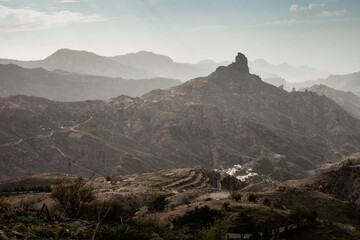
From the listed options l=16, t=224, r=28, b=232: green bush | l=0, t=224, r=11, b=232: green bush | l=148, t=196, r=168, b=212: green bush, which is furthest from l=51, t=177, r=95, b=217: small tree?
l=148, t=196, r=168, b=212: green bush

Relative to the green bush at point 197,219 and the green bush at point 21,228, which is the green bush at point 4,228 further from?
the green bush at point 197,219

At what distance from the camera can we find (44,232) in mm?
28344

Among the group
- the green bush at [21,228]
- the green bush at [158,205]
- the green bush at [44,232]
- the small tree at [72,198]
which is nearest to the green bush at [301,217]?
the green bush at [158,205]

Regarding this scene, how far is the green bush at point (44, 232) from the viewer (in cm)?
2802

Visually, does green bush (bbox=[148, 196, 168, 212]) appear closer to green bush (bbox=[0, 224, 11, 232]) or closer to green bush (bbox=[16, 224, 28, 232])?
green bush (bbox=[16, 224, 28, 232])

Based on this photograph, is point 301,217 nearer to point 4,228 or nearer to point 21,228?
point 21,228

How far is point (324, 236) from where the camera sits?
55.0 m

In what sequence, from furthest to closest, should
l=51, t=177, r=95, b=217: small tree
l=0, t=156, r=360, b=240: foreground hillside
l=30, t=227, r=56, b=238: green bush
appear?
l=51, t=177, r=95, b=217: small tree → l=0, t=156, r=360, b=240: foreground hillside → l=30, t=227, r=56, b=238: green bush

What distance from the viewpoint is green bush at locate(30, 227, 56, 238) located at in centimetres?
2802

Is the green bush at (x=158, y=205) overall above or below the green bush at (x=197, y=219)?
below

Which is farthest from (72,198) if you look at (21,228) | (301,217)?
(301,217)

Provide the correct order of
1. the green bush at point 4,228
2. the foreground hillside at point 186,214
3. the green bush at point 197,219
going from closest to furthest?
the green bush at point 4,228 < the foreground hillside at point 186,214 < the green bush at point 197,219

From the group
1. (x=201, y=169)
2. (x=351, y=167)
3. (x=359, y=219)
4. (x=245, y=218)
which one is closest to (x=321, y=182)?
(x=351, y=167)

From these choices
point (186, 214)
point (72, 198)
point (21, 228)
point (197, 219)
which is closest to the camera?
point (21, 228)
